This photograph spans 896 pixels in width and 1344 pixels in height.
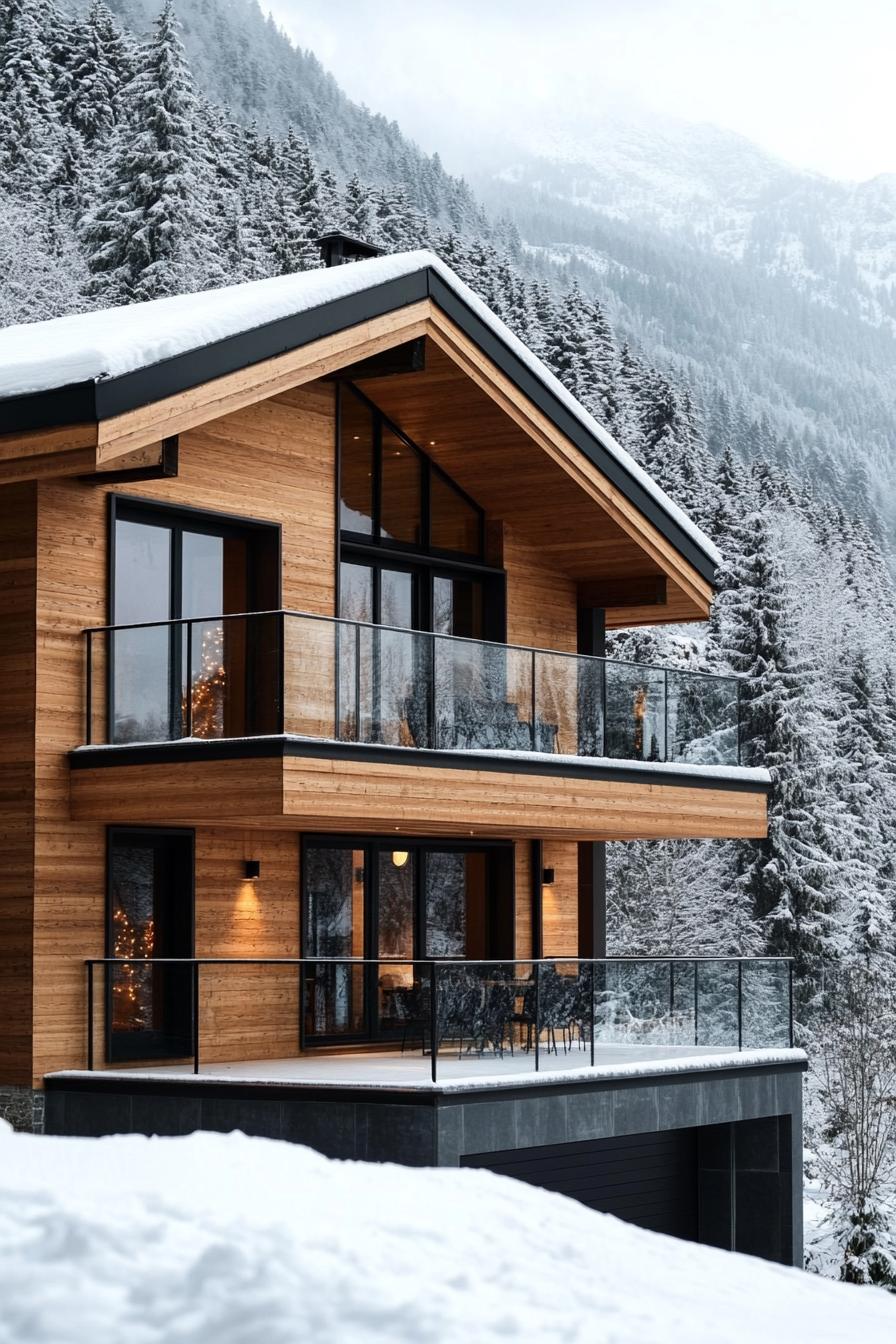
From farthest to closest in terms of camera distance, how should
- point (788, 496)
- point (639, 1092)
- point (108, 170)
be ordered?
point (788, 496) → point (108, 170) → point (639, 1092)

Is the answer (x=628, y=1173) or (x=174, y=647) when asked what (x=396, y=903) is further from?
(x=174, y=647)

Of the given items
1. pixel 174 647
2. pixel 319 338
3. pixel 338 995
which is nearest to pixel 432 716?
pixel 174 647

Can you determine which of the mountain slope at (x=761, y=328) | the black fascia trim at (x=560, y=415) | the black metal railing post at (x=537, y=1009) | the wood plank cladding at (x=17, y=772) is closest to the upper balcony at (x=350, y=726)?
the wood plank cladding at (x=17, y=772)

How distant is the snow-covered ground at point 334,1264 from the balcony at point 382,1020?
636cm

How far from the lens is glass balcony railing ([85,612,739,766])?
15297 millimetres

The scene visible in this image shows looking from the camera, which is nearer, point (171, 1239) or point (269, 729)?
point (171, 1239)

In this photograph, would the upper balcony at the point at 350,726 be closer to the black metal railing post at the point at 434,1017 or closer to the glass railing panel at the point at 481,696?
the glass railing panel at the point at 481,696

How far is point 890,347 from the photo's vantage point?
14575 centimetres

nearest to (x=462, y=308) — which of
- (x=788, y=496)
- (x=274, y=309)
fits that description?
(x=274, y=309)

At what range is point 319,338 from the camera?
16.5m

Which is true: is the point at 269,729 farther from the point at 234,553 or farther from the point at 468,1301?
the point at 468,1301

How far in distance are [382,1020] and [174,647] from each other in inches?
131

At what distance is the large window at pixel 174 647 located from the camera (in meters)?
15.3

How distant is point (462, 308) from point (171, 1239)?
12.7 m
